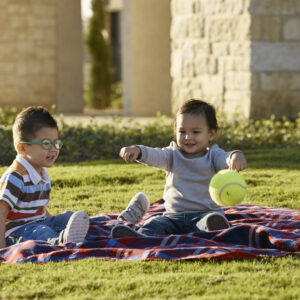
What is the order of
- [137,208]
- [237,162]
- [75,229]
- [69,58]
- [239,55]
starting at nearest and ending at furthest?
[75,229], [237,162], [137,208], [239,55], [69,58]

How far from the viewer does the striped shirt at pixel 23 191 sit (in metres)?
4.23

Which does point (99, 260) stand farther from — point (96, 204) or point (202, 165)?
point (96, 204)

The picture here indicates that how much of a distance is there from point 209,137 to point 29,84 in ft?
36.5

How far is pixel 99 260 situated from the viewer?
3.71 meters

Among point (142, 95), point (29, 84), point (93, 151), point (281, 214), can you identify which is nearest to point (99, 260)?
point (281, 214)

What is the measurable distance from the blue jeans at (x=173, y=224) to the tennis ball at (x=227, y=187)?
30cm

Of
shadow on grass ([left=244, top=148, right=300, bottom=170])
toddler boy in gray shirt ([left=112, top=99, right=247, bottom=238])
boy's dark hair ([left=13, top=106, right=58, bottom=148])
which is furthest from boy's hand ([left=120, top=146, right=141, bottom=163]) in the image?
shadow on grass ([left=244, top=148, right=300, bottom=170])

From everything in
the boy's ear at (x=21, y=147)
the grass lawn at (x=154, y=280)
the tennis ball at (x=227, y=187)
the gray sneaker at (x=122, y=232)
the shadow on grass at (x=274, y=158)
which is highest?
the boy's ear at (x=21, y=147)

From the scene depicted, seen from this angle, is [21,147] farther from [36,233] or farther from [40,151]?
[36,233]

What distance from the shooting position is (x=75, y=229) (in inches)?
160

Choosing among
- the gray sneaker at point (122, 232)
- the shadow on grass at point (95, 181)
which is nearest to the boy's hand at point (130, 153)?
the gray sneaker at point (122, 232)

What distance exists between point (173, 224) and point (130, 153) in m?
0.59

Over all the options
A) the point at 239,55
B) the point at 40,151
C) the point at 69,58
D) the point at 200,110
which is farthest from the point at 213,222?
the point at 69,58

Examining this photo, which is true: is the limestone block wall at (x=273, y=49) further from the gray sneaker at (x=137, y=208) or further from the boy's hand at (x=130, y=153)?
the boy's hand at (x=130, y=153)
